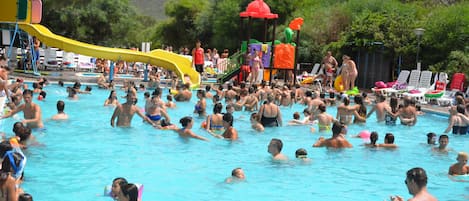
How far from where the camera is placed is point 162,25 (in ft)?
189

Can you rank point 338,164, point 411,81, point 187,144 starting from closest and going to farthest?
point 338,164 < point 187,144 < point 411,81

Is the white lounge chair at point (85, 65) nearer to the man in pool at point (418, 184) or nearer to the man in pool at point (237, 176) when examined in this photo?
the man in pool at point (237, 176)

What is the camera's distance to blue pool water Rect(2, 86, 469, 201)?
8.22 m

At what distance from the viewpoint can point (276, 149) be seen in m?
9.38

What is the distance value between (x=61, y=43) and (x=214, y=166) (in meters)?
13.5

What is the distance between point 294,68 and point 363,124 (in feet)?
30.6

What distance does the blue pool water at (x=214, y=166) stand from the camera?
822 centimetres

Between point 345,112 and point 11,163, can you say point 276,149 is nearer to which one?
point 11,163

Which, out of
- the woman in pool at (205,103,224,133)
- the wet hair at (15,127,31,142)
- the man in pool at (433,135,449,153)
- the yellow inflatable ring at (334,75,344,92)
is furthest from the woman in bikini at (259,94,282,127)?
the yellow inflatable ring at (334,75,344,92)

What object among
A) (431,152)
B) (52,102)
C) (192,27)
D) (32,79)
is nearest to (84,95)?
(52,102)

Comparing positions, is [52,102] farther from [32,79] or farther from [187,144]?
[187,144]

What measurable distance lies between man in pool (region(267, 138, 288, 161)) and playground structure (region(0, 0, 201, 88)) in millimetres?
11945

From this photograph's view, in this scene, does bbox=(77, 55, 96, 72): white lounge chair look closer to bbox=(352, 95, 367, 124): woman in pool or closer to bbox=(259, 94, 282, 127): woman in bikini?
bbox=(352, 95, 367, 124): woman in pool

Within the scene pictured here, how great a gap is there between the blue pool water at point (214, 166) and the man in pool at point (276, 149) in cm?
14
